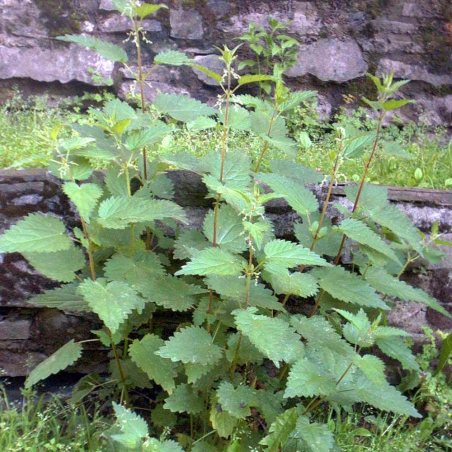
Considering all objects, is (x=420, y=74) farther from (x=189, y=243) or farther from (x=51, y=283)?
(x=51, y=283)

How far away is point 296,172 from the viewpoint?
205cm

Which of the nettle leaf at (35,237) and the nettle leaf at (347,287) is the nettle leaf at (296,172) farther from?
the nettle leaf at (35,237)

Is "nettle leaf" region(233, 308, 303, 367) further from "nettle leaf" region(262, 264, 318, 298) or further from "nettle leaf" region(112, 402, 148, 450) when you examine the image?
"nettle leaf" region(112, 402, 148, 450)

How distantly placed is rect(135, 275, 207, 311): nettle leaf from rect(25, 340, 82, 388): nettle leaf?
360 mm

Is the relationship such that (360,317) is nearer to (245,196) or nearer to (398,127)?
(245,196)

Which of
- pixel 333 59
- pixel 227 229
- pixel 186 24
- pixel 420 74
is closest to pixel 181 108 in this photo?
pixel 227 229

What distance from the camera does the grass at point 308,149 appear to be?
268 cm

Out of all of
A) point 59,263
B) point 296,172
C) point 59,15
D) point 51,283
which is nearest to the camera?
point 59,263

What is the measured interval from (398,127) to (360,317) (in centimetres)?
306

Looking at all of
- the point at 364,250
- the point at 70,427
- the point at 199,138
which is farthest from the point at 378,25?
the point at 70,427

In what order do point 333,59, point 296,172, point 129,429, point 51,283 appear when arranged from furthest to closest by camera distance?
point 333,59, point 51,283, point 296,172, point 129,429

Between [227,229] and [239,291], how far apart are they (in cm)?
28

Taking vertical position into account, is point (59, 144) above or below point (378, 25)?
below

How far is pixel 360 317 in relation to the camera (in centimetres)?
171
